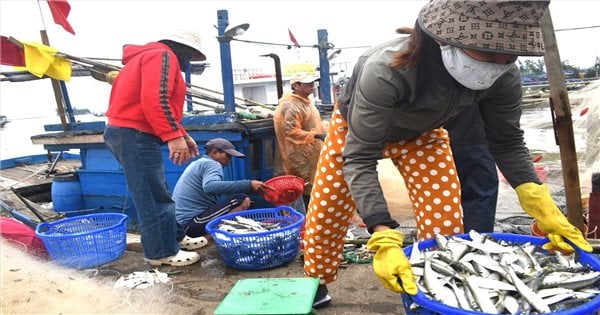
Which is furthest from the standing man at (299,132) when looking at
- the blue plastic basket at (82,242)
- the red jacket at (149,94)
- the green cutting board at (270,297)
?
the green cutting board at (270,297)

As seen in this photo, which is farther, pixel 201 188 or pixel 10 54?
pixel 10 54

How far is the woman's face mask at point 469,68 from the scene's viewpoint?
1781 millimetres

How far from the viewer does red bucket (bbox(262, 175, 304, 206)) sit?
4594 millimetres

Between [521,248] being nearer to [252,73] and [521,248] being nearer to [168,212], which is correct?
[168,212]

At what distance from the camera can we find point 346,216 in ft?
8.90

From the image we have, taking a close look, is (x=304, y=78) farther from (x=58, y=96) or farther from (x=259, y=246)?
(x=58, y=96)

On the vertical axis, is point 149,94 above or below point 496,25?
below

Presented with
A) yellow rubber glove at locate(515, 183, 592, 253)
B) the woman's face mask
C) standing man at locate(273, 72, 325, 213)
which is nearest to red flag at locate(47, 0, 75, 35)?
standing man at locate(273, 72, 325, 213)

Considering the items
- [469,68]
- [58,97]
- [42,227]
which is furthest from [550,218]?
[58,97]

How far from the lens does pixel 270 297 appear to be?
1469 mm

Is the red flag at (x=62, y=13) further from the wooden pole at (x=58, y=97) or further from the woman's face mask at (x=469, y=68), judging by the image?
the woman's face mask at (x=469, y=68)

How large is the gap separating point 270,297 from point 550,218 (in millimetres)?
1567

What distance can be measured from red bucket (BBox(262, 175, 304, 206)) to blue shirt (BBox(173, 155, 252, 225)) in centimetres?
23

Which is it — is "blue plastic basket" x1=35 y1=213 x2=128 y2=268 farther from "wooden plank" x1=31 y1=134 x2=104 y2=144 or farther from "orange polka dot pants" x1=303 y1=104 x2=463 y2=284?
"orange polka dot pants" x1=303 y1=104 x2=463 y2=284
